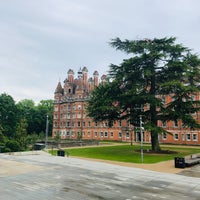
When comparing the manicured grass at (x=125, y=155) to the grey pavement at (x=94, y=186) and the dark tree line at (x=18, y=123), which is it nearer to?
the dark tree line at (x=18, y=123)

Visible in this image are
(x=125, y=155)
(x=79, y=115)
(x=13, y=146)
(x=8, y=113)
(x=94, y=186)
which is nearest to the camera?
(x=94, y=186)

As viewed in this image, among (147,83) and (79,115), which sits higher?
(147,83)

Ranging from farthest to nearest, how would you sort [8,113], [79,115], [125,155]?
[79,115] < [8,113] < [125,155]

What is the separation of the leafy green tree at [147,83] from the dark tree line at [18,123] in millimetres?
12958

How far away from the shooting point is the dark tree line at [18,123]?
35125 millimetres

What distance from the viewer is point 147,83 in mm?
33125

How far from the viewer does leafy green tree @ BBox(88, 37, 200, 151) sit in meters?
29.4

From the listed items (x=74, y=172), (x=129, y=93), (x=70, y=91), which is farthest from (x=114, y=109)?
(x=70, y=91)

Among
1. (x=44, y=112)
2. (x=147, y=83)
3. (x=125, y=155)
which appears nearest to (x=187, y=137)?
(x=147, y=83)

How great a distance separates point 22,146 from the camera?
3512 centimetres

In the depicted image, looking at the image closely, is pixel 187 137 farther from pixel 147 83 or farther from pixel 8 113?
pixel 8 113

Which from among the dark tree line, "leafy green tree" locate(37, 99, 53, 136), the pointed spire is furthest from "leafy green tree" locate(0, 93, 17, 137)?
the pointed spire

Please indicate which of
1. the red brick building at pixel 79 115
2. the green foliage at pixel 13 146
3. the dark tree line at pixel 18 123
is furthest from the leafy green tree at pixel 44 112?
the green foliage at pixel 13 146

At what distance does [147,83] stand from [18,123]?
30.9 meters
